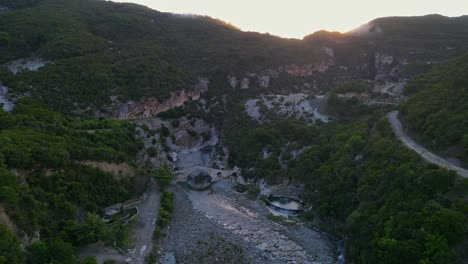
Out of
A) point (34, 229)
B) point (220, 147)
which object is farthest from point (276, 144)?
point (34, 229)

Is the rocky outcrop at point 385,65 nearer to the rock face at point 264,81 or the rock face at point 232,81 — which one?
the rock face at point 264,81

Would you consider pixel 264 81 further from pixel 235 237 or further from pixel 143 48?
pixel 235 237

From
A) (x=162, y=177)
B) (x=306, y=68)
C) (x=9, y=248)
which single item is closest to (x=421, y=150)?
(x=162, y=177)

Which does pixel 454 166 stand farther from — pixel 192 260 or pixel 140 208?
pixel 140 208

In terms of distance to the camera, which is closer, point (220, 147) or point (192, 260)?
point (192, 260)

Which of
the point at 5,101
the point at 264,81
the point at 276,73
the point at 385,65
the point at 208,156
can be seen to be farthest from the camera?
the point at 385,65
